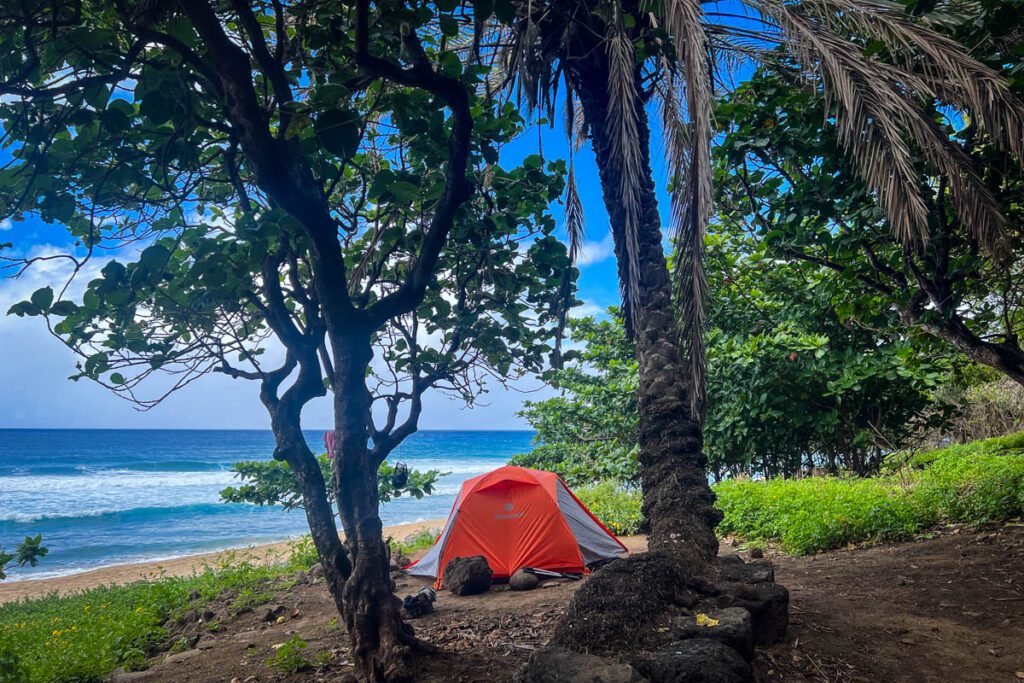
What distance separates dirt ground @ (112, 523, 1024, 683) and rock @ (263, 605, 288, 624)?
0.06 meters

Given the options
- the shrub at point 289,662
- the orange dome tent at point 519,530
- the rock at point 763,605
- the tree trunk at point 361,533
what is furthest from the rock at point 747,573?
the orange dome tent at point 519,530

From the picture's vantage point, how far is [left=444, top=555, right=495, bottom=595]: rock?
21.7ft

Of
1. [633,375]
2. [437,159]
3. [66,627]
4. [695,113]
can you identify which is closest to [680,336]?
[695,113]

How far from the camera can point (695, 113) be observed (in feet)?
11.9

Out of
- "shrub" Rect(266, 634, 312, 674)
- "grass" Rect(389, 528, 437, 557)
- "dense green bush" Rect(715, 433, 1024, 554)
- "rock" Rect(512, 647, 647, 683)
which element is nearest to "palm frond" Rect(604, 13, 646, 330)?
"rock" Rect(512, 647, 647, 683)

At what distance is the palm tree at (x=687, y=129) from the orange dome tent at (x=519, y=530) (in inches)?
135

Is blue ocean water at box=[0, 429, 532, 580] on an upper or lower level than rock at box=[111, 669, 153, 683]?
lower

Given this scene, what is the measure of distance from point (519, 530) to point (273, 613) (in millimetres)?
2955

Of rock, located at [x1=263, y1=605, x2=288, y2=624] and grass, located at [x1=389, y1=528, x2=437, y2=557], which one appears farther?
grass, located at [x1=389, y1=528, x2=437, y2=557]

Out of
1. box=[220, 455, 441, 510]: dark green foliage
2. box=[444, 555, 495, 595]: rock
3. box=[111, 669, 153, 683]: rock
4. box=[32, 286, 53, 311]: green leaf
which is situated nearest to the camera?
box=[32, 286, 53, 311]: green leaf

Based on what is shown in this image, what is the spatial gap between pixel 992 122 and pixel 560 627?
4.11m

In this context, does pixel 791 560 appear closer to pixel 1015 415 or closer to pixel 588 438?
pixel 588 438

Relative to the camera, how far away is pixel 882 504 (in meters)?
7.03

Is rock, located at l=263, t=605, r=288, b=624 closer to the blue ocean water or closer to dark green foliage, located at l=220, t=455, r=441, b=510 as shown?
dark green foliage, located at l=220, t=455, r=441, b=510
